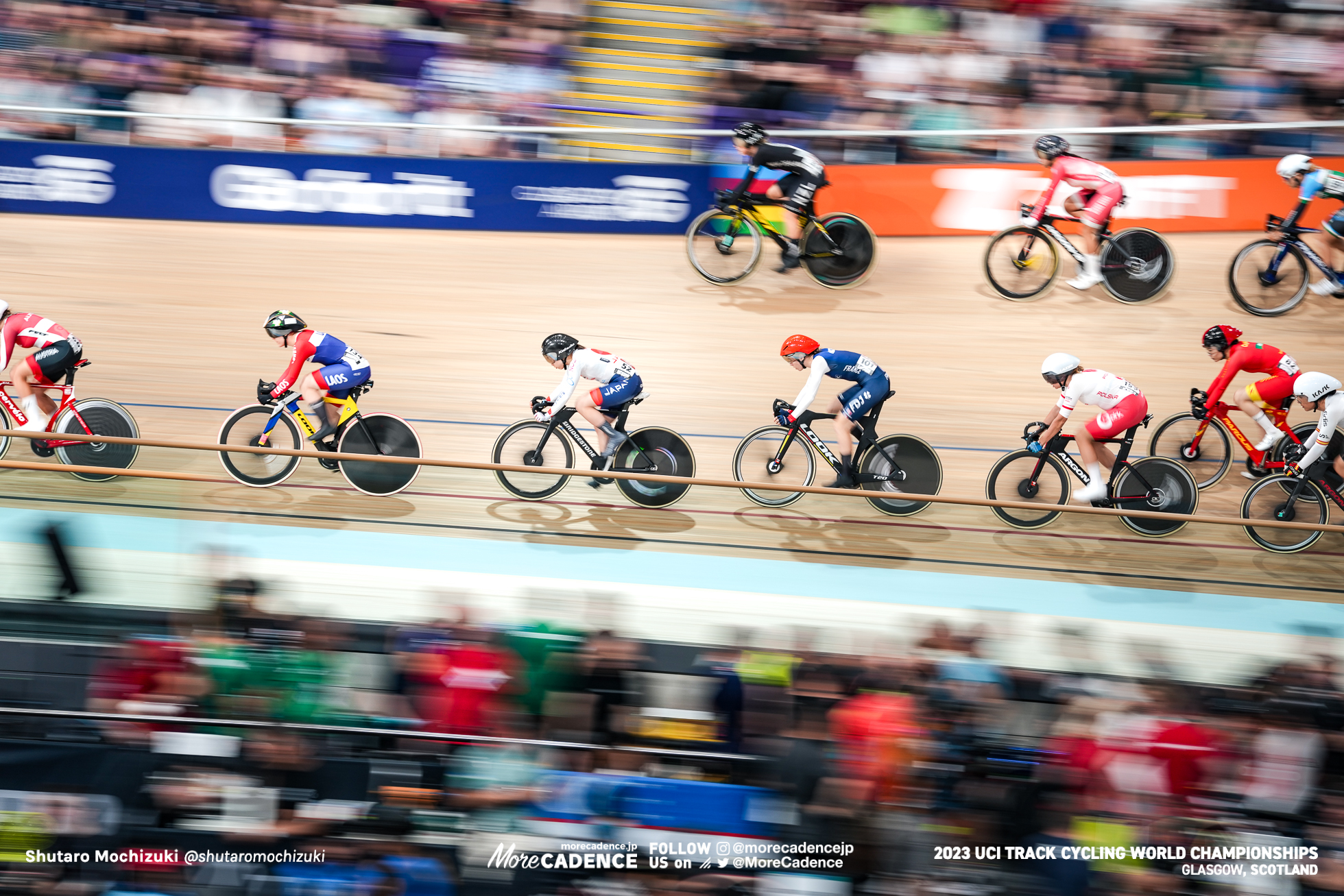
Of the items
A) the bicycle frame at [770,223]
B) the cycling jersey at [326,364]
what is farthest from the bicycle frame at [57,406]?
the bicycle frame at [770,223]

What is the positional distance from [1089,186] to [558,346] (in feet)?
14.8

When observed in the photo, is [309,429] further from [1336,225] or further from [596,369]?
[1336,225]

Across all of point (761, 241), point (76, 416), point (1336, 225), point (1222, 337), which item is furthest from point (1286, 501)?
point (76, 416)

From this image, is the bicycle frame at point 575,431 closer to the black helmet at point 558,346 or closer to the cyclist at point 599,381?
the cyclist at point 599,381

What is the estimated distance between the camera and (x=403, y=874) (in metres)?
3.87

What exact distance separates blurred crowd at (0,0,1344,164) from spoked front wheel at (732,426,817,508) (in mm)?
3574

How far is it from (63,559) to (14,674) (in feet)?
1.64

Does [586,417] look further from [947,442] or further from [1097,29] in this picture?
[1097,29]

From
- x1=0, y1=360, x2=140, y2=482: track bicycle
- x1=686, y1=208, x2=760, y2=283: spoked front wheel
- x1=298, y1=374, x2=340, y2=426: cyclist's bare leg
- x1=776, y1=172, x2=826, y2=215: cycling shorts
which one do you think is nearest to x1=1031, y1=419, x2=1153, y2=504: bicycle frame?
x1=776, y1=172, x2=826, y2=215: cycling shorts

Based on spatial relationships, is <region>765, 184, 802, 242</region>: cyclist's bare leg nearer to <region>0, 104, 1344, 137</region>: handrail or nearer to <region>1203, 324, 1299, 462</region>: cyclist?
<region>0, 104, 1344, 137</region>: handrail

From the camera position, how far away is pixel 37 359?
282 inches

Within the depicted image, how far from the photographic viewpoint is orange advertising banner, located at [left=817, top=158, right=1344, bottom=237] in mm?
9680

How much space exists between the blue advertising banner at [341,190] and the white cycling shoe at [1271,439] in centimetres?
490

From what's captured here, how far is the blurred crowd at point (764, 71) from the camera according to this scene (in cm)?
971
